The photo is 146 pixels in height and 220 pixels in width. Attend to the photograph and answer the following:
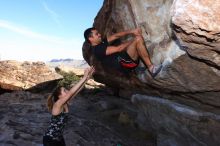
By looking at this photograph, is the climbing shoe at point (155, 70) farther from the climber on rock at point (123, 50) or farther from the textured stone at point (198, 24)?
the textured stone at point (198, 24)

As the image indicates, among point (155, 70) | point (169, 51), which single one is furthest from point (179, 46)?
point (155, 70)

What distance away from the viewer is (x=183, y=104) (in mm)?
10828

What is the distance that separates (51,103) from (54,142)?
3.03 ft

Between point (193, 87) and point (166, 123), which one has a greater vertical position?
point (193, 87)

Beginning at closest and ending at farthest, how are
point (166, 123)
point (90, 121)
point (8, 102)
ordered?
point (166, 123)
point (90, 121)
point (8, 102)

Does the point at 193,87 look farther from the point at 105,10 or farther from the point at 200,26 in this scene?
the point at 105,10

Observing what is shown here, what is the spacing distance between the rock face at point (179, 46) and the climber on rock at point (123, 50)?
242 millimetres

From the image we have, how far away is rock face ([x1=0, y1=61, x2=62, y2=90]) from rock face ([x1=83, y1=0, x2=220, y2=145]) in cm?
1050

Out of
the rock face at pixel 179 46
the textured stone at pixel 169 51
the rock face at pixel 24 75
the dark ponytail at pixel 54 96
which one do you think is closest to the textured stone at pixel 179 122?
the rock face at pixel 179 46

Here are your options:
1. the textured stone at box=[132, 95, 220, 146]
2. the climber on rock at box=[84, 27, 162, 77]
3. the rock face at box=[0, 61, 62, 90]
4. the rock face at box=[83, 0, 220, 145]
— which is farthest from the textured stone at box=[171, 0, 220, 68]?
the rock face at box=[0, 61, 62, 90]

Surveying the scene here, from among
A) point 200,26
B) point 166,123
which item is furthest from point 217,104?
point 200,26

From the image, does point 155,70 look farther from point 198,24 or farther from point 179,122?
point 198,24

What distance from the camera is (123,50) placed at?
32.3ft

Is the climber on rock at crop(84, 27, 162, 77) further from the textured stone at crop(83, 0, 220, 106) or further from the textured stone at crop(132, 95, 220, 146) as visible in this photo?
the textured stone at crop(132, 95, 220, 146)
